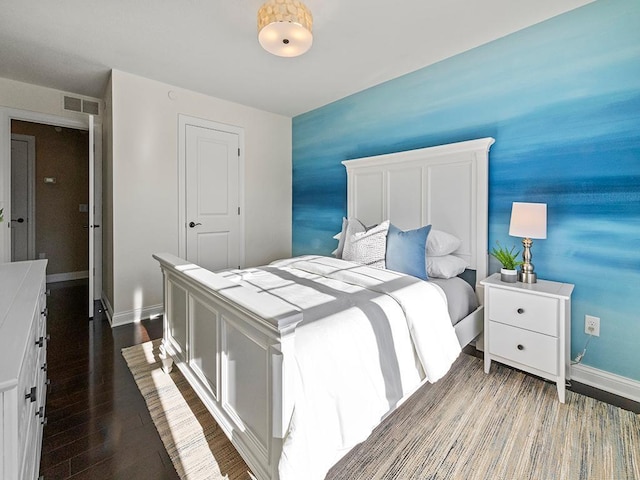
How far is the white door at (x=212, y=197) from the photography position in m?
3.52

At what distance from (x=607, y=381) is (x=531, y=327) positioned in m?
0.65

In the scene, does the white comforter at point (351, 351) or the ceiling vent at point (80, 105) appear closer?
Result: the white comforter at point (351, 351)

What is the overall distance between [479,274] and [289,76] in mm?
2641

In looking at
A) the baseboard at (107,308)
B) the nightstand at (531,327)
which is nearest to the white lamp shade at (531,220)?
the nightstand at (531,327)

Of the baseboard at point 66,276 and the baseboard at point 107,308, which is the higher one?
the baseboard at point 66,276

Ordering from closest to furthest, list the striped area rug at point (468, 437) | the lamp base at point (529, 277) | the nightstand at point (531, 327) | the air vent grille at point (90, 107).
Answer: the striped area rug at point (468, 437) → the nightstand at point (531, 327) → the lamp base at point (529, 277) → the air vent grille at point (90, 107)

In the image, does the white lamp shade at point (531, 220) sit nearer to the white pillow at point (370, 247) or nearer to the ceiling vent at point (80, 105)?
the white pillow at point (370, 247)

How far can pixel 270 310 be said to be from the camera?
1.05 meters

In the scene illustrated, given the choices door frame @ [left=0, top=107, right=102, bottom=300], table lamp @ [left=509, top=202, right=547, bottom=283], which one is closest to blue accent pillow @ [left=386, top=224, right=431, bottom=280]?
table lamp @ [left=509, top=202, right=547, bottom=283]

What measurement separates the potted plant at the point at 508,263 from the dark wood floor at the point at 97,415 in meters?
2.27

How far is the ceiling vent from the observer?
3.50 m

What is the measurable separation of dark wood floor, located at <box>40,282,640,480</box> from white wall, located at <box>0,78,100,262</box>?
4.98 ft

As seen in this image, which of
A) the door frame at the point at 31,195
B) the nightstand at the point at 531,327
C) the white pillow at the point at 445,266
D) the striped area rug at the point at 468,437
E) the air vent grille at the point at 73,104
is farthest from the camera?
the door frame at the point at 31,195

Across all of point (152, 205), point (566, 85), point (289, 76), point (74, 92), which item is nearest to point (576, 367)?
point (566, 85)
